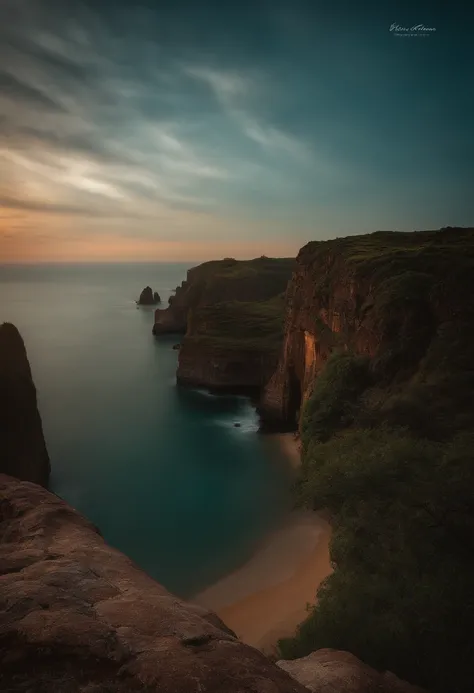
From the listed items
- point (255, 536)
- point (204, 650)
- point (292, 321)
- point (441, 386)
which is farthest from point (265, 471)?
point (204, 650)

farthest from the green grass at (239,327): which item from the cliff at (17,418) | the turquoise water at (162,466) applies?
the cliff at (17,418)

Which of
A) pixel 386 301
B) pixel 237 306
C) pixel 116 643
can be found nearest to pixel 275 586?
pixel 386 301

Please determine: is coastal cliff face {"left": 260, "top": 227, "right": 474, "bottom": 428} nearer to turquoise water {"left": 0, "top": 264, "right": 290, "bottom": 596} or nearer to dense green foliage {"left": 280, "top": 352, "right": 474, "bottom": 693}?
dense green foliage {"left": 280, "top": 352, "right": 474, "bottom": 693}

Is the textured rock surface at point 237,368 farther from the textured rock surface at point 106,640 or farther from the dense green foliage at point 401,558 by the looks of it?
the textured rock surface at point 106,640

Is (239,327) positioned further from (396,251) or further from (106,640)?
(106,640)

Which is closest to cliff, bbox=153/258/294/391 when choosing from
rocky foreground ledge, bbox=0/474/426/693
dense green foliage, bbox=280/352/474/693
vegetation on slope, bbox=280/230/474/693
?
vegetation on slope, bbox=280/230/474/693

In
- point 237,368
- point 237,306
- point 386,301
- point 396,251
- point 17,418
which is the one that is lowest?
point 237,368
